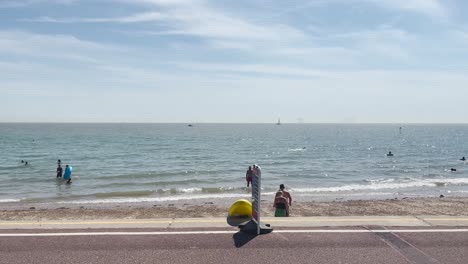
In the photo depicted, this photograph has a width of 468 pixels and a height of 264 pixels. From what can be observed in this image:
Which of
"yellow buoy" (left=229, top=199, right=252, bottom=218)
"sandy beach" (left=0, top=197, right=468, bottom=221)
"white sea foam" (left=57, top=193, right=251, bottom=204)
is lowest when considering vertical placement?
"white sea foam" (left=57, top=193, right=251, bottom=204)

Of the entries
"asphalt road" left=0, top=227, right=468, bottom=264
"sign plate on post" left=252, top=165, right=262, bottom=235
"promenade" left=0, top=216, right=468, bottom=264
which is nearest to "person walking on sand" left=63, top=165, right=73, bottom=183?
"promenade" left=0, top=216, right=468, bottom=264

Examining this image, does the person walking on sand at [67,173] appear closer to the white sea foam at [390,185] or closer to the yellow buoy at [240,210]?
the white sea foam at [390,185]

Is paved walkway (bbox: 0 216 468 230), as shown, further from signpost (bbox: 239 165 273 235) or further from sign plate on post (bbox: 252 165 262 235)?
sign plate on post (bbox: 252 165 262 235)

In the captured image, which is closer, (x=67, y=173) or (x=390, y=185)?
(x=67, y=173)

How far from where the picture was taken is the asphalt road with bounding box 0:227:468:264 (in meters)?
7.00

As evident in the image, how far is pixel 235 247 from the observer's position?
757cm

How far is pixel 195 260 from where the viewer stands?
273 inches

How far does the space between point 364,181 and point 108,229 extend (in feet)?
94.1

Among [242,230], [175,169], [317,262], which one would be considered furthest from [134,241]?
[175,169]

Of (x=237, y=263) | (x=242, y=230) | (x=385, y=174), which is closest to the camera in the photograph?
(x=237, y=263)

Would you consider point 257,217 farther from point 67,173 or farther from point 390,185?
point 390,185

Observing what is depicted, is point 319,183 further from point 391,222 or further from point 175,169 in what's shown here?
point 391,222

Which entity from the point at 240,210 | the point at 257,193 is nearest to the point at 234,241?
the point at 257,193

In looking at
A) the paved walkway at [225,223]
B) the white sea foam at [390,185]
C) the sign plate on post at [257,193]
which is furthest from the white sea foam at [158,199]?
the sign plate on post at [257,193]
